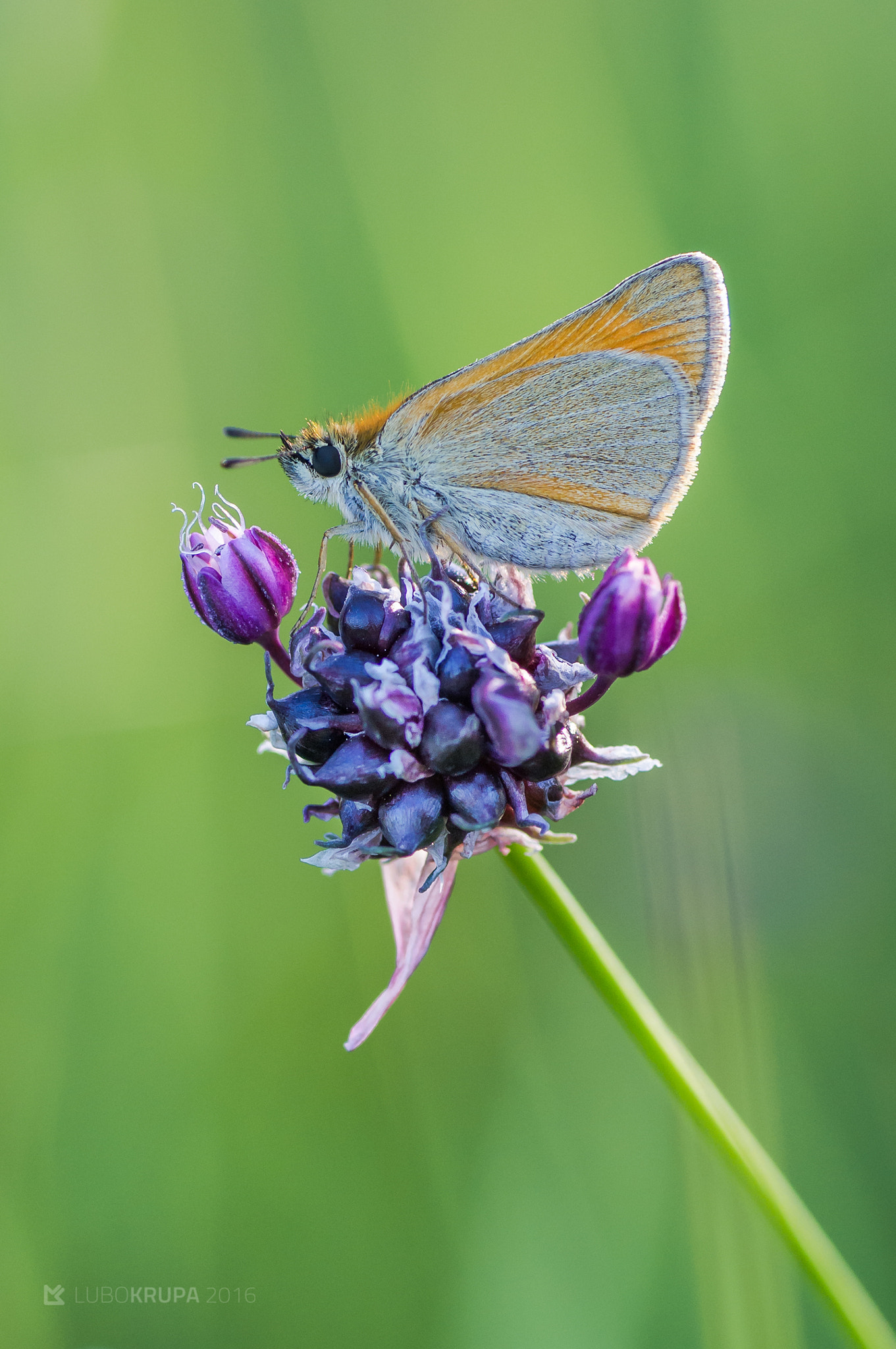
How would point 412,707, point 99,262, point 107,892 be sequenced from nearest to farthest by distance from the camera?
point 412,707, point 107,892, point 99,262

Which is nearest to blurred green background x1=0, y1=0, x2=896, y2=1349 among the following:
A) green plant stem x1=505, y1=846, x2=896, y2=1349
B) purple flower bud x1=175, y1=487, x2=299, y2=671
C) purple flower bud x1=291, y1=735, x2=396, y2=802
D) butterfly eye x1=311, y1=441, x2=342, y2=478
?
green plant stem x1=505, y1=846, x2=896, y2=1349

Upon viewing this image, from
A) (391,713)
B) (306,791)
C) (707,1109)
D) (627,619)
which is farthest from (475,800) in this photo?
(306,791)

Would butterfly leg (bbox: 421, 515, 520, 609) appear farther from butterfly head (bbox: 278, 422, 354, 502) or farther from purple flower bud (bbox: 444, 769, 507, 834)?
purple flower bud (bbox: 444, 769, 507, 834)

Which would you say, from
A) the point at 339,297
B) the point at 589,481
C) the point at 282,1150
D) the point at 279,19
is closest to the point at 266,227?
the point at 339,297

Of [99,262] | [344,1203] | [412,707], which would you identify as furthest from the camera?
[99,262]

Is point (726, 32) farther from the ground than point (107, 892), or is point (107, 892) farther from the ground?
point (726, 32)

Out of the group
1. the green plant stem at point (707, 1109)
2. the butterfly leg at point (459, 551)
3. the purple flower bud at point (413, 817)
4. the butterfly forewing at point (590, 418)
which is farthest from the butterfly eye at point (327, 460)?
the green plant stem at point (707, 1109)

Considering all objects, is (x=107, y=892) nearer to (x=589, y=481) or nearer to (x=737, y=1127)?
(x=589, y=481)

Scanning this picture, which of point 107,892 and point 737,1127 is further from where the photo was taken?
point 107,892
